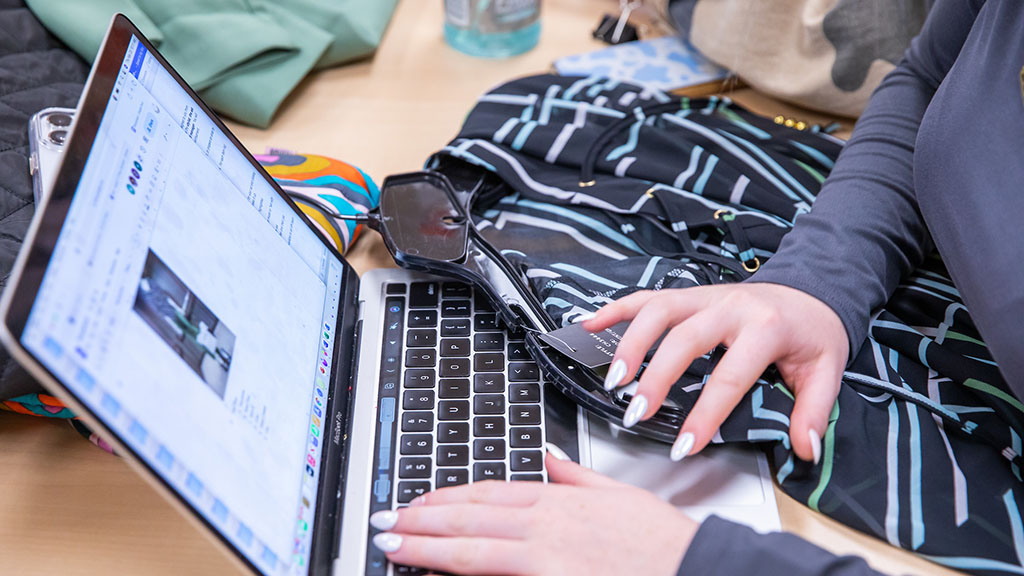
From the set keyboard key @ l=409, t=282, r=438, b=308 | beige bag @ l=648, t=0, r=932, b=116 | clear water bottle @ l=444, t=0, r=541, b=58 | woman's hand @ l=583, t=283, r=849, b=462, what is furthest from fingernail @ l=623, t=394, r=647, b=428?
clear water bottle @ l=444, t=0, r=541, b=58

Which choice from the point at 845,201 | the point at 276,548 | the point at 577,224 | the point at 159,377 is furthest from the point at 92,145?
the point at 845,201

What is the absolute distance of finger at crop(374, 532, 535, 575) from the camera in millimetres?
441

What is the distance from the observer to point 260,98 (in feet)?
2.77

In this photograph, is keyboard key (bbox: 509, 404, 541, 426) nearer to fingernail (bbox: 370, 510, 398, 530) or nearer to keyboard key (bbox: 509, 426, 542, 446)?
keyboard key (bbox: 509, 426, 542, 446)

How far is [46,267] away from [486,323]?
1.11 ft

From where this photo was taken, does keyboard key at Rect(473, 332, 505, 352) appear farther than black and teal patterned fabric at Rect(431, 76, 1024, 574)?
Yes

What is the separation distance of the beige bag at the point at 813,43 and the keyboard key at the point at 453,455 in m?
0.57

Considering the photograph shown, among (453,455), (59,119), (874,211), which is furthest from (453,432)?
(59,119)

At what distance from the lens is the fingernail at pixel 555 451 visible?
1.73 ft

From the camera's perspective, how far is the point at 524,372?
59 centimetres

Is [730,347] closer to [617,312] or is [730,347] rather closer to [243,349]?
[617,312]

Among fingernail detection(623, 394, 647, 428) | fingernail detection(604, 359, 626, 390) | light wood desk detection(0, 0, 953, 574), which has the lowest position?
light wood desk detection(0, 0, 953, 574)

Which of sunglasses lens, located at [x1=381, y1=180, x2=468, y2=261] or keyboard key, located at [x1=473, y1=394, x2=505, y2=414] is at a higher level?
sunglasses lens, located at [x1=381, y1=180, x2=468, y2=261]

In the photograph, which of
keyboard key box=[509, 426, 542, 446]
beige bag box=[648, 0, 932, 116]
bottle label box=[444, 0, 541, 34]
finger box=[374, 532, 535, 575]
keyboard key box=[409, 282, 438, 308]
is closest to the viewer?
finger box=[374, 532, 535, 575]
